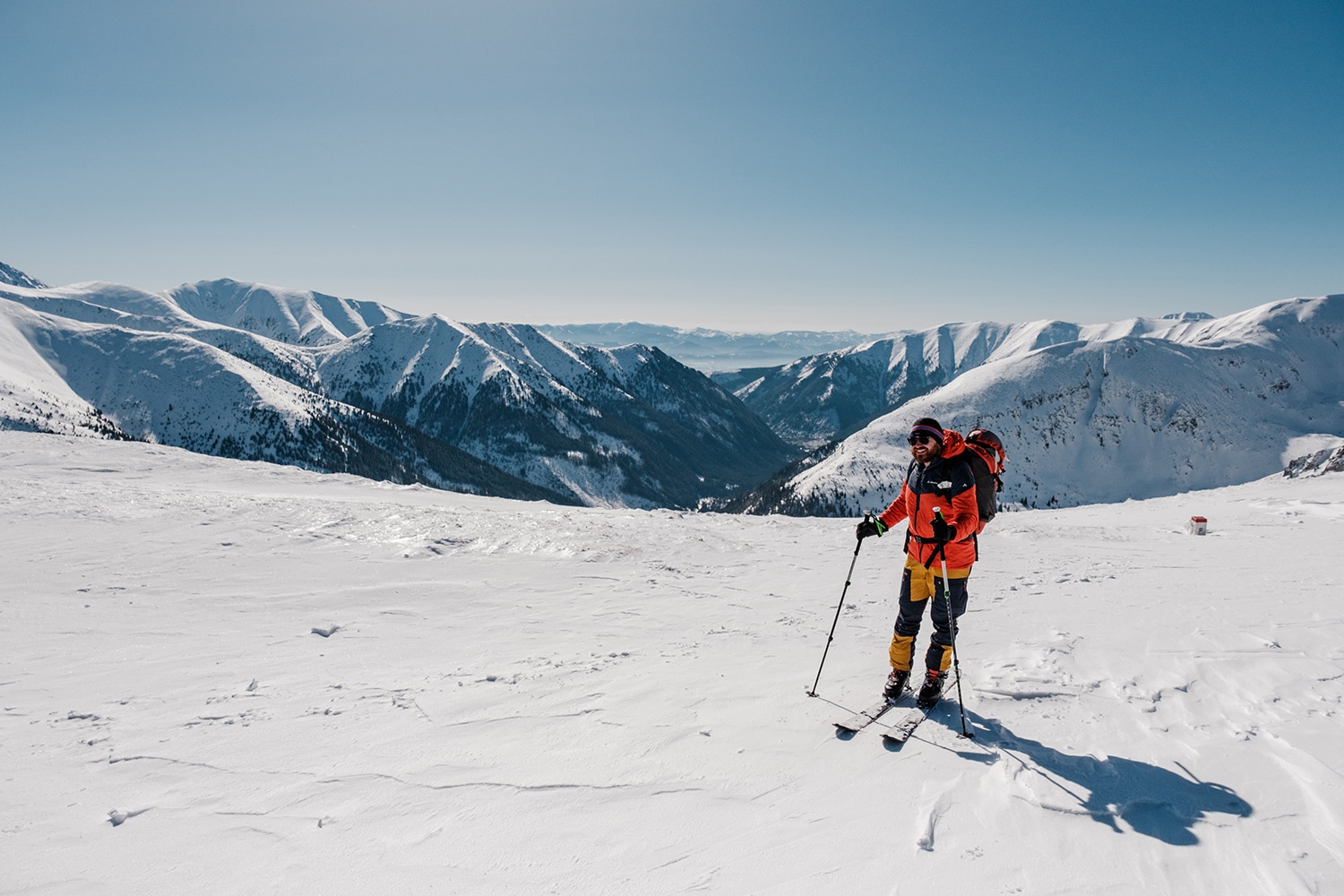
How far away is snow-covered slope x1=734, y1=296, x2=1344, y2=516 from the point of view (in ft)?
458

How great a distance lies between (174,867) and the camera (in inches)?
157

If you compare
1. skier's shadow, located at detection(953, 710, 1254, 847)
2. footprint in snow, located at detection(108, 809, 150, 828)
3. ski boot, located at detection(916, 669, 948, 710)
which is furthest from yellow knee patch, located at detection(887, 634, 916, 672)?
footprint in snow, located at detection(108, 809, 150, 828)

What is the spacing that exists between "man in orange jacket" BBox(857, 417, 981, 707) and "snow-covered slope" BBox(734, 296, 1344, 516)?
400ft

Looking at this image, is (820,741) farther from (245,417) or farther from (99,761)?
(245,417)

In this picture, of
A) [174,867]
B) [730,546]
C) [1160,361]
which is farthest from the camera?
[1160,361]

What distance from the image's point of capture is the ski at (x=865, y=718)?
19.0ft

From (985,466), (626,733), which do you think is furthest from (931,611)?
(626,733)

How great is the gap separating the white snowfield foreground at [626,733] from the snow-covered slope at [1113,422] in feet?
391

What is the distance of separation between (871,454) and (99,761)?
15193cm

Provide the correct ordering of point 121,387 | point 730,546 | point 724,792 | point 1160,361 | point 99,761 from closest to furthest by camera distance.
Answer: point 724,792
point 99,761
point 730,546
point 121,387
point 1160,361

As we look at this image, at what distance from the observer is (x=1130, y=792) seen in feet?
15.1

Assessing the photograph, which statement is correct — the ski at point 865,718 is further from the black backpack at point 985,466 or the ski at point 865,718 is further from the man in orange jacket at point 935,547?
the black backpack at point 985,466

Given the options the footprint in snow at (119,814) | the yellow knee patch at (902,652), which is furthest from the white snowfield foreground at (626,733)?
the yellow knee patch at (902,652)


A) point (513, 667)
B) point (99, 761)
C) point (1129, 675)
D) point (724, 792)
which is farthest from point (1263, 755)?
point (99, 761)
